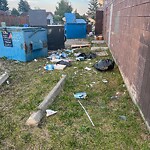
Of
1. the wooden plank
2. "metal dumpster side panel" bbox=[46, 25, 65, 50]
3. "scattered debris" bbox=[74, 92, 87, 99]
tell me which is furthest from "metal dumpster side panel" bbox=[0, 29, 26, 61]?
"scattered debris" bbox=[74, 92, 87, 99]

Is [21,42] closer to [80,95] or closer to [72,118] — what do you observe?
[80,95]

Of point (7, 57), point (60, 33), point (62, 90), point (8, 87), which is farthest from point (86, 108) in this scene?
point (60, 33)

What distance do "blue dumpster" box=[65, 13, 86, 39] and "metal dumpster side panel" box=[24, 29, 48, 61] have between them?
650 cm

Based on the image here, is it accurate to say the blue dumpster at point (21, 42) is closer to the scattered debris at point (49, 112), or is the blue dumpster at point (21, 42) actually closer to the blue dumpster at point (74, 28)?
the scattered debris at point (49, 112)

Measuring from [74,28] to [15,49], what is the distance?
25.7 ft

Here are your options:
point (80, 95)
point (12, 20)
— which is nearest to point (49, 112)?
point (80, 95)

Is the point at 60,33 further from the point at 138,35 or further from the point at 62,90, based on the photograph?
the point at 138,35

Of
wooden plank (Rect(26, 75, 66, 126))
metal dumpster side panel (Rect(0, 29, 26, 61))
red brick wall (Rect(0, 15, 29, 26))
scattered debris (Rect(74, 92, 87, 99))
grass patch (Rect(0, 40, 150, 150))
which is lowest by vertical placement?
grass patch (Rect(0, 40, 150, 150))

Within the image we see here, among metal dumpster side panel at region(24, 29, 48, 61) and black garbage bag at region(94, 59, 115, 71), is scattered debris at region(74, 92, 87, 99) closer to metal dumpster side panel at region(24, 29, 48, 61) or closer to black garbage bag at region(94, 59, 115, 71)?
black garbage bag at region(94, 59, 115, 71)

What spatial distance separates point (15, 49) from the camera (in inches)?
251

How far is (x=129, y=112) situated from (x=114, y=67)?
2660 millimetres

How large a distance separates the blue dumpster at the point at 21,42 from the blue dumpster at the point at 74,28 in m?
6.60

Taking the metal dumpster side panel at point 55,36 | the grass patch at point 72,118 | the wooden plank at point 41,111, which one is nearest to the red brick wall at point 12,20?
the metal dumpster side panel at point 55,36

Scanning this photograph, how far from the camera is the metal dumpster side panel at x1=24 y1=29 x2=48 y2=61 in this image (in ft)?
20.2
